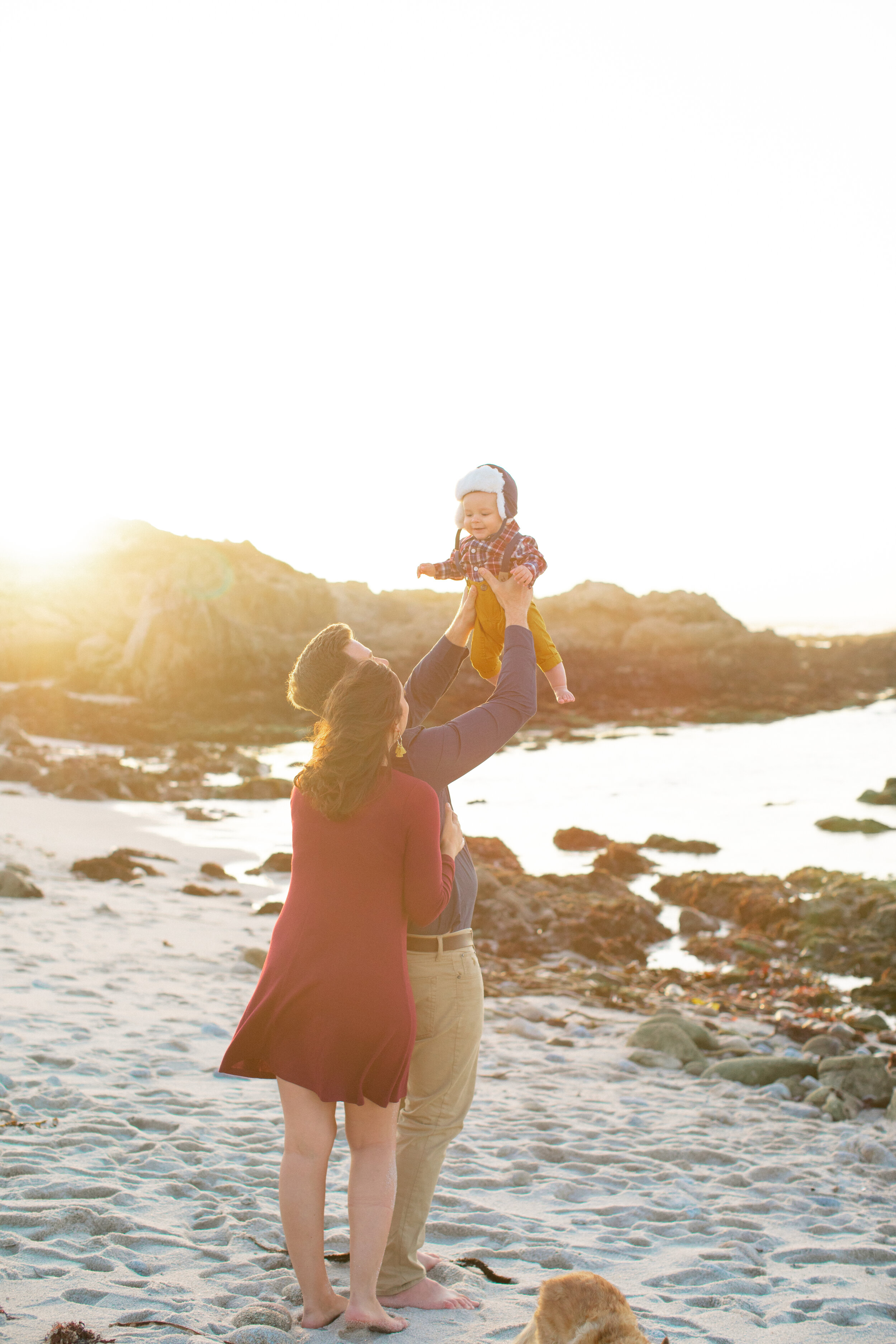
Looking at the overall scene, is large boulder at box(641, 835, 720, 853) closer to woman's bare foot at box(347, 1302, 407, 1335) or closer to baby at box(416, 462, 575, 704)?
baby at box(416, 462, 575, 704)

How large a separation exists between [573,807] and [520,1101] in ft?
47.9

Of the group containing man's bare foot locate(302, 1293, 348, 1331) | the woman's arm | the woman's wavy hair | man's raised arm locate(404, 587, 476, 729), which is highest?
man's raised arm locate(404, 587, 476, 729)

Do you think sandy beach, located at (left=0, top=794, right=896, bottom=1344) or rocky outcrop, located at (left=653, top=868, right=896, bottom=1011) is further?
rocky outcrop, located at (left=653, top=868, right=896, bottom=1011)

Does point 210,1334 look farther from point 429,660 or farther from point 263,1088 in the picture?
point 263,1088

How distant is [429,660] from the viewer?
12.7 feet

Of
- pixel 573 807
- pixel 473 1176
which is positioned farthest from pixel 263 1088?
pixel 573 807

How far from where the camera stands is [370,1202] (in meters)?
3.14

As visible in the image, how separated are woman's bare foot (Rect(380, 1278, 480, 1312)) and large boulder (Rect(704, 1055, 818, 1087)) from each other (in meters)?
4.27

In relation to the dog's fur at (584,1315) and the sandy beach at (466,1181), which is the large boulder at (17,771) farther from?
the dog's fur at (584,1315)

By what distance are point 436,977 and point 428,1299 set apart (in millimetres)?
1123

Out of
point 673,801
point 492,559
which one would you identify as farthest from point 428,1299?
point 673,801

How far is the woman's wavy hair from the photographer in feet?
9.95

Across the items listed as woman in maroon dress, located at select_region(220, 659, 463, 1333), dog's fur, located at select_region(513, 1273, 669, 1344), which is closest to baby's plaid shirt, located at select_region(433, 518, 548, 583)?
woman in maroon dress, located at select_region(220, 659, 463, 1333)

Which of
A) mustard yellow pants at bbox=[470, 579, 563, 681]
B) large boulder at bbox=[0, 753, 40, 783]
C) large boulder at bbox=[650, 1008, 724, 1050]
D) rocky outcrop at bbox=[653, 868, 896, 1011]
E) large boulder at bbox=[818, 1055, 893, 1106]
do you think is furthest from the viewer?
large boulder at bbox=[0, 753, 40, 783]
